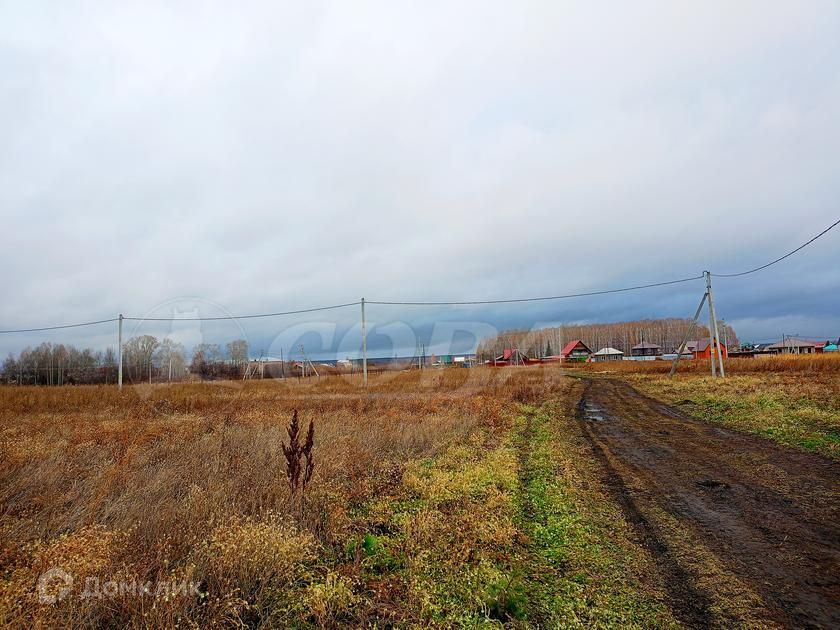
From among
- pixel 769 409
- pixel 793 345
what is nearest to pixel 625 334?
pixel 793 345

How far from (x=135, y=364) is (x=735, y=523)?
3187 centimetres

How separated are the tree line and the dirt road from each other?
62.3 feet

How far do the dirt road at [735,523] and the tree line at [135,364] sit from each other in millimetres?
19004

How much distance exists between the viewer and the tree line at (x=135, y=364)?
22.3 meters

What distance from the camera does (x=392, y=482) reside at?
21.2 ft

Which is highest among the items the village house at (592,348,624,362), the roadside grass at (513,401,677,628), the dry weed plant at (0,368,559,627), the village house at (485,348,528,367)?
the dry weed plant at (0,368,559,627)

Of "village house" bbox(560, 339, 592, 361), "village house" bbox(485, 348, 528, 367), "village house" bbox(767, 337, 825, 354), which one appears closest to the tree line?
"village house" bbox(485, 348, 528, 367)

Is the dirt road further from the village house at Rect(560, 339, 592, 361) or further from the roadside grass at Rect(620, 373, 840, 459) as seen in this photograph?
the village house at Rect(560, 339, 592, 361)

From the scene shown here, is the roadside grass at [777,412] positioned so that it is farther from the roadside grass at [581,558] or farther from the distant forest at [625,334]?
the distant forest at [625,334]

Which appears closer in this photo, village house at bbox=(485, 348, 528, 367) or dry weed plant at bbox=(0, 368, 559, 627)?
dry weed plant at bbox=(0, 368, 559, 627)

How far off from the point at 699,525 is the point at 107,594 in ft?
18.1

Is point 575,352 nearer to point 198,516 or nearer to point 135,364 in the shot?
point 135,364

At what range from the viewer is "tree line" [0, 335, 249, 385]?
73.3 ft

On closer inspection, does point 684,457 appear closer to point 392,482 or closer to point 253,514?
point 392,482
